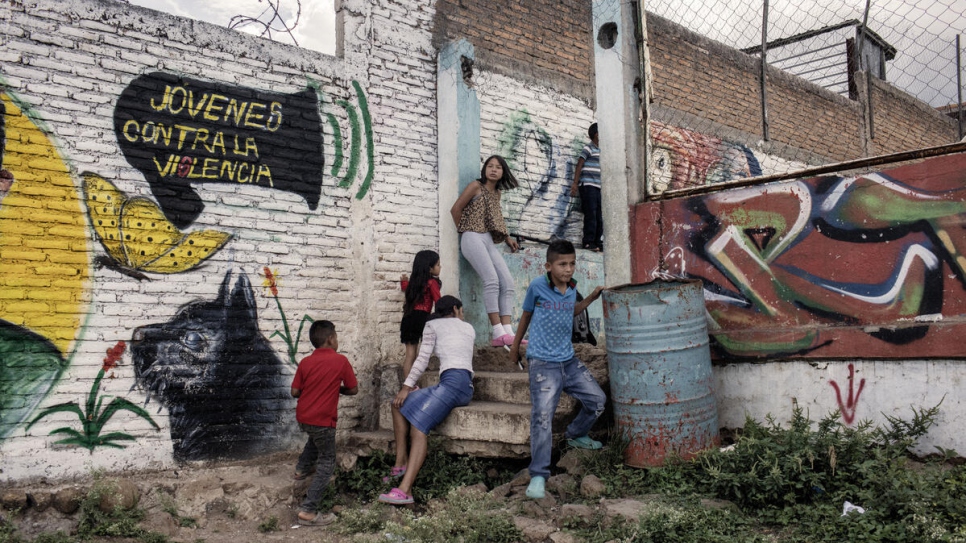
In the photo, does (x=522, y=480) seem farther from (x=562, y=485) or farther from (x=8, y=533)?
(x=8, y=533)

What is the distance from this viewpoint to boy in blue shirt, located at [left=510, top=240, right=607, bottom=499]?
4289 mm

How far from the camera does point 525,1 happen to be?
24.7 ft

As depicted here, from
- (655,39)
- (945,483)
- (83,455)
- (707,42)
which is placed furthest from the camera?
(707,42)

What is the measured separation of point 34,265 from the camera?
4566 mm

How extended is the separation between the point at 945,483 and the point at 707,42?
7485mm

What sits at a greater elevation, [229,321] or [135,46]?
[135,46]

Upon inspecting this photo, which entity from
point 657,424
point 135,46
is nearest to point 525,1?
point 135,46

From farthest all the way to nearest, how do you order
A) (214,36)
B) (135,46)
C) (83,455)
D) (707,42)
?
(707,42) < (214,36) < (135,46) < (83,455)

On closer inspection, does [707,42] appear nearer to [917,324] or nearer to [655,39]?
[655,39]

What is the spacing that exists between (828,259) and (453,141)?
328 cm

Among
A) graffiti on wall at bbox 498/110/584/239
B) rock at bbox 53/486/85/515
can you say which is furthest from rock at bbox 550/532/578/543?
graffiti on wall at bbox 498/110/584/239

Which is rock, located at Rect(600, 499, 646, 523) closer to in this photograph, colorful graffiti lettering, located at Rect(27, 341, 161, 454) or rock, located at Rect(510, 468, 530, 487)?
rock, located at Rect(510, 468, 530, 487)

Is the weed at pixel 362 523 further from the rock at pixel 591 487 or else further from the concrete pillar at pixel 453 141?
the concrete pillar at pixel 453 141

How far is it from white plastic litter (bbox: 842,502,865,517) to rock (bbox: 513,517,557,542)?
1.40 metres
